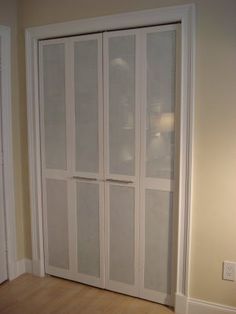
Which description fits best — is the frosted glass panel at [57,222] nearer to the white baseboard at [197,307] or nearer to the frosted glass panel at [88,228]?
the frosted glass panel at [88,228]

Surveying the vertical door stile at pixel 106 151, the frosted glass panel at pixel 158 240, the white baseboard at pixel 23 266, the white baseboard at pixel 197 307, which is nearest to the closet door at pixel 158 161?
the frosted glass panel at pixel 158 240

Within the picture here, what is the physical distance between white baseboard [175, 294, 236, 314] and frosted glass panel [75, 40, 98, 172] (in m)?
1.15

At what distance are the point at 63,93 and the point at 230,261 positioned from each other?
1756 millimetres

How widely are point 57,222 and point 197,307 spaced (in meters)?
1.29

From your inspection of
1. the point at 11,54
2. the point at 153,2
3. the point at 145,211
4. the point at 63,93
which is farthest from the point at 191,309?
the point at 11,54

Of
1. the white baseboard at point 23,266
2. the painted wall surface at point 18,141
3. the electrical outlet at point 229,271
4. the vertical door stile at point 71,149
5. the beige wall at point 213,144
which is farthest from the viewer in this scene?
the white baseboard at point 23,266

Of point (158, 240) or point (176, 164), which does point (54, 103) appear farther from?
point (158, 240)

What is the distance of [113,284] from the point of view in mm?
2701

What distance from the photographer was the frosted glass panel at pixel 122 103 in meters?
2.44

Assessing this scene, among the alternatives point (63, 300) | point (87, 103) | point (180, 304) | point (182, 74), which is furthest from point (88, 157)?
point (180, 304)

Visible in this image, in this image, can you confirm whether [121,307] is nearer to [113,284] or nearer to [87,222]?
[113,284]

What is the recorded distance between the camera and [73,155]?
2.71 m

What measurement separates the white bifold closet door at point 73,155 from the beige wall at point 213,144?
43cm

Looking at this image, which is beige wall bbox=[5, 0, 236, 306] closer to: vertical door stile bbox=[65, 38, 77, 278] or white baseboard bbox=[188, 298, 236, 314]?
white baseboard bbox=[188, 298, 236, 314]
